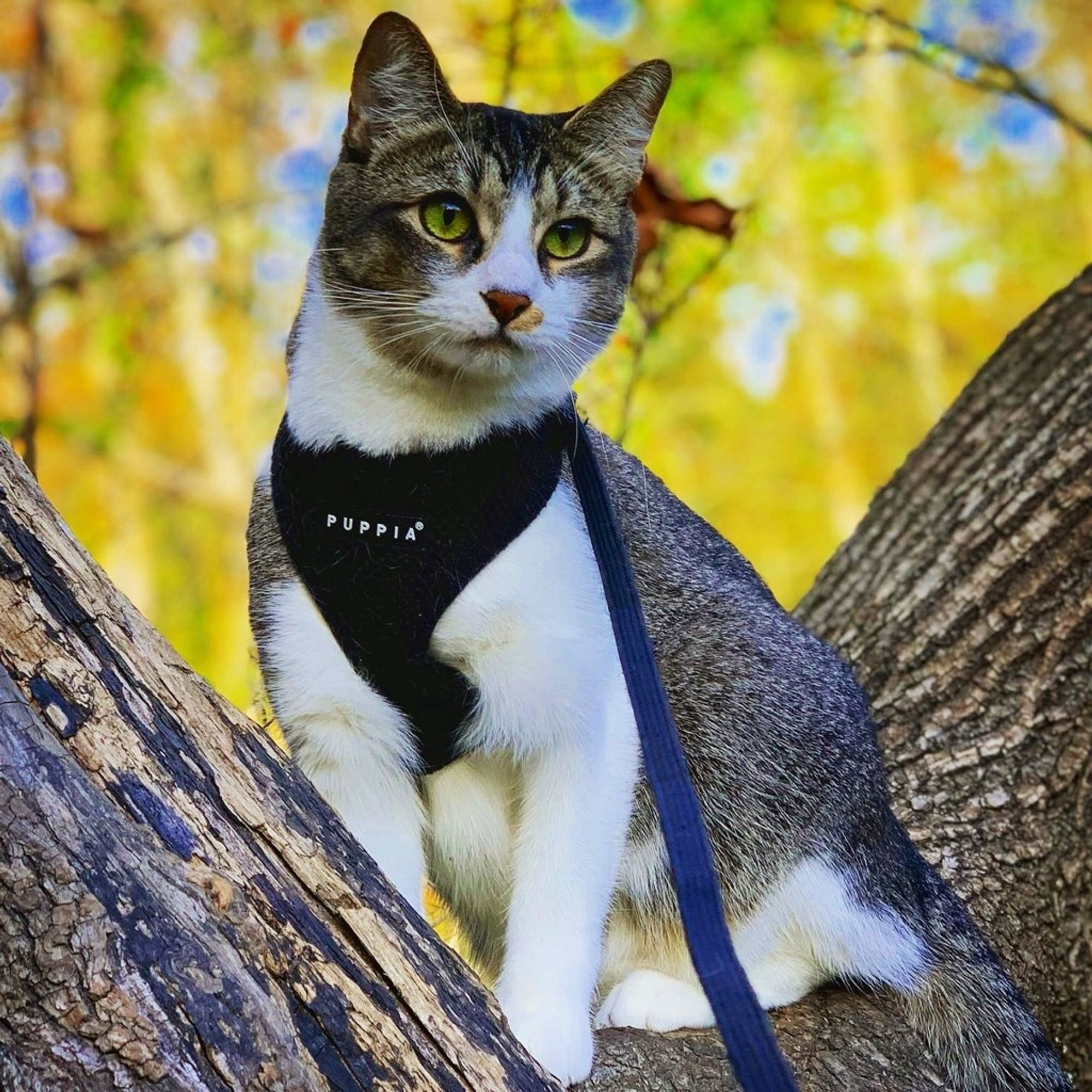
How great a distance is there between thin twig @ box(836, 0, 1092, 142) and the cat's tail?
215 centimetres

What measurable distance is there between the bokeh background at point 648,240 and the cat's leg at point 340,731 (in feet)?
2.03

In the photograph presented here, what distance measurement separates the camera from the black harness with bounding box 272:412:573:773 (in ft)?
6.08

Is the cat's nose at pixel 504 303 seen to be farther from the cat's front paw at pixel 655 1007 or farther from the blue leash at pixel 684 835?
the cat's front paw at pixel 655 1007

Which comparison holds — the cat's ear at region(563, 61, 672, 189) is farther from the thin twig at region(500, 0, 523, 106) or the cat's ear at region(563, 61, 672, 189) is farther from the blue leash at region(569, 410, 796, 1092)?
the thin twig at region(500, 0, 523, 106)

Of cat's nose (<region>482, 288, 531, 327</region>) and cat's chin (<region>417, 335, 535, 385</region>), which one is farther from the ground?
cat's nose (<region>482, 288, 531, 327</region>)

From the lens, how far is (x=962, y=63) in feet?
11.5

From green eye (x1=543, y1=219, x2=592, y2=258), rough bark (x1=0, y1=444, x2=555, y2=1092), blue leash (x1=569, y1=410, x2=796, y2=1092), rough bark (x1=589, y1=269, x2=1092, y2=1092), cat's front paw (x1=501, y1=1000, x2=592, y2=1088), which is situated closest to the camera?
rough bark (x1=0, y1=444, x2=555, y2=1092)

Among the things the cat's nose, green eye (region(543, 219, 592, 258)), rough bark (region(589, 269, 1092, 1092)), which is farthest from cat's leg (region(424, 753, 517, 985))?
green eye (region(543, 219, 592, 258))

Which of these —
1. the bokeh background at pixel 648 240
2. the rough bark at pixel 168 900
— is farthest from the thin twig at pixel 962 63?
the rough bark at pixel 168 900

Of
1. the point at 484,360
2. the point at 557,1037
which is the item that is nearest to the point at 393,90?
the point at 484,360

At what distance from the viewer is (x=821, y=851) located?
2180mm

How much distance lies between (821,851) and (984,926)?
566 mm

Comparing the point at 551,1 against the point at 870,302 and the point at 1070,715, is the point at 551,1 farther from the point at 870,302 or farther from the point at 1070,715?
the point at 870,302

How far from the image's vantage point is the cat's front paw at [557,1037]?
5.86 ft
